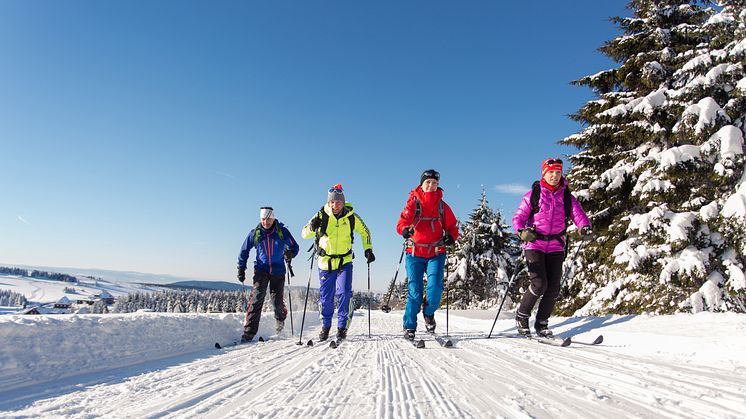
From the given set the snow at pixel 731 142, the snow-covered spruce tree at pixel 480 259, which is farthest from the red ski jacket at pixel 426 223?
the snow-covered spruce tree at pixel 480 259

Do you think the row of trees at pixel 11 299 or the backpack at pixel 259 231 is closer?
the backpack at pixel 259 231

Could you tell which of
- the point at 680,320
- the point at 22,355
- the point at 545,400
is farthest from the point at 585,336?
the point at 22,355

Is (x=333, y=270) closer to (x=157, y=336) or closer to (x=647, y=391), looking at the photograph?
(x=157, y=336)

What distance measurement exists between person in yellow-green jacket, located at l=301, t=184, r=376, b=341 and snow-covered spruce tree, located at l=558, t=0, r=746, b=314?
8.06 metres

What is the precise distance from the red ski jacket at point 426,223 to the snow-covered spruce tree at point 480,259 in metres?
23.1

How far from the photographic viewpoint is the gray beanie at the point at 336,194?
21.5 feet

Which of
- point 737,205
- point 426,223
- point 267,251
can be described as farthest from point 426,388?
point 737,205

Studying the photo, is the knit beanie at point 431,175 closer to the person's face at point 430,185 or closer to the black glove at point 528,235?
the person's face at point 430,185

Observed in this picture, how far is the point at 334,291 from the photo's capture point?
6613 millimetres

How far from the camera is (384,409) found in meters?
2.33

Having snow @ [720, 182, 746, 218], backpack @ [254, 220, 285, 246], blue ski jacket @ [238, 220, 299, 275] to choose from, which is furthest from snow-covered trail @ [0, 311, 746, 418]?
snow @ [720, 182, 746, 218]

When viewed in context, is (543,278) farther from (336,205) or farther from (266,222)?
(266,222)

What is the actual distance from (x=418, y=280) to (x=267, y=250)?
312 centimetres

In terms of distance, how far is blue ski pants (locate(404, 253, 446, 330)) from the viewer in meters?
6.10
